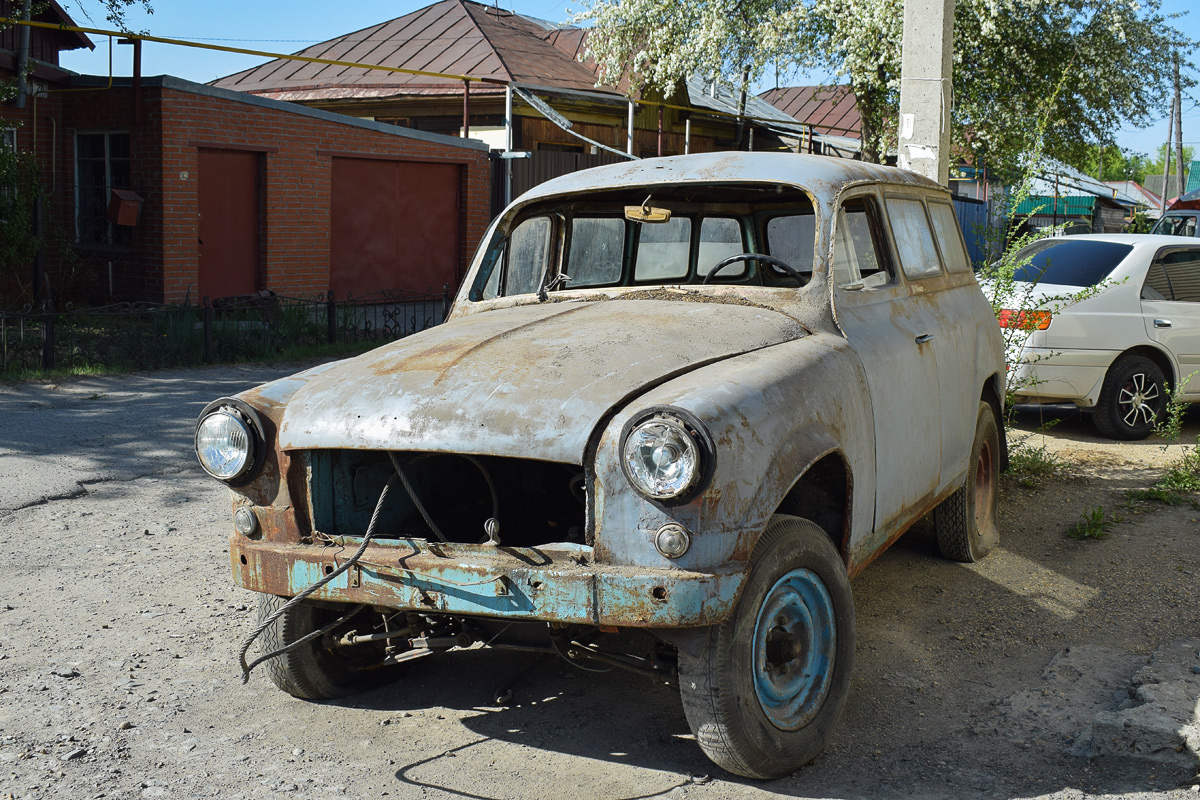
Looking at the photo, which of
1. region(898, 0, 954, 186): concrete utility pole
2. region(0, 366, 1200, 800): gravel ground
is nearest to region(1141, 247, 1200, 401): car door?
region(898, 0, 954, 186): concrete utility pole

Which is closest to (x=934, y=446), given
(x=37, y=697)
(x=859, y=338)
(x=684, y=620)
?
(x=859, y=338)

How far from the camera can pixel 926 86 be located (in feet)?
25.7

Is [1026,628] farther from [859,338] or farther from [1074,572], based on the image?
[859,338]

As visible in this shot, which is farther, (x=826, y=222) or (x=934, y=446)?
(x=934, y=446)

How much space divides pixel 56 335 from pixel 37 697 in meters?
7.55

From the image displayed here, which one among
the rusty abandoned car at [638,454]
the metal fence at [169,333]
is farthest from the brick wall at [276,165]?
the rusty abandoned car at [638,454]

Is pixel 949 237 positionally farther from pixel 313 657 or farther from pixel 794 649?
pixel 313 657

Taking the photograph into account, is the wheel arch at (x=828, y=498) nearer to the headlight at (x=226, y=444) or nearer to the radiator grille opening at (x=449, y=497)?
the radiator grille opening at (x=449, y=497)

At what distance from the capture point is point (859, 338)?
4066mm

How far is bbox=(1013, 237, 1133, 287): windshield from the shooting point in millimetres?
8805

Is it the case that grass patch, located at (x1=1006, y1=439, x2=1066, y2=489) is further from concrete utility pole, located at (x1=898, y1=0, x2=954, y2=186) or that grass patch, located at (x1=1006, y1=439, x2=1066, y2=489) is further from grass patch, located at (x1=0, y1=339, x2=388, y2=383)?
grass patch, located at (x1=0, y1=339, x2=388, y2=383)

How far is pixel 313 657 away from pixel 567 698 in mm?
875

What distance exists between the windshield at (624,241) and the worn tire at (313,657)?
1.64 m

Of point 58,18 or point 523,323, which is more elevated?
point 58,18
